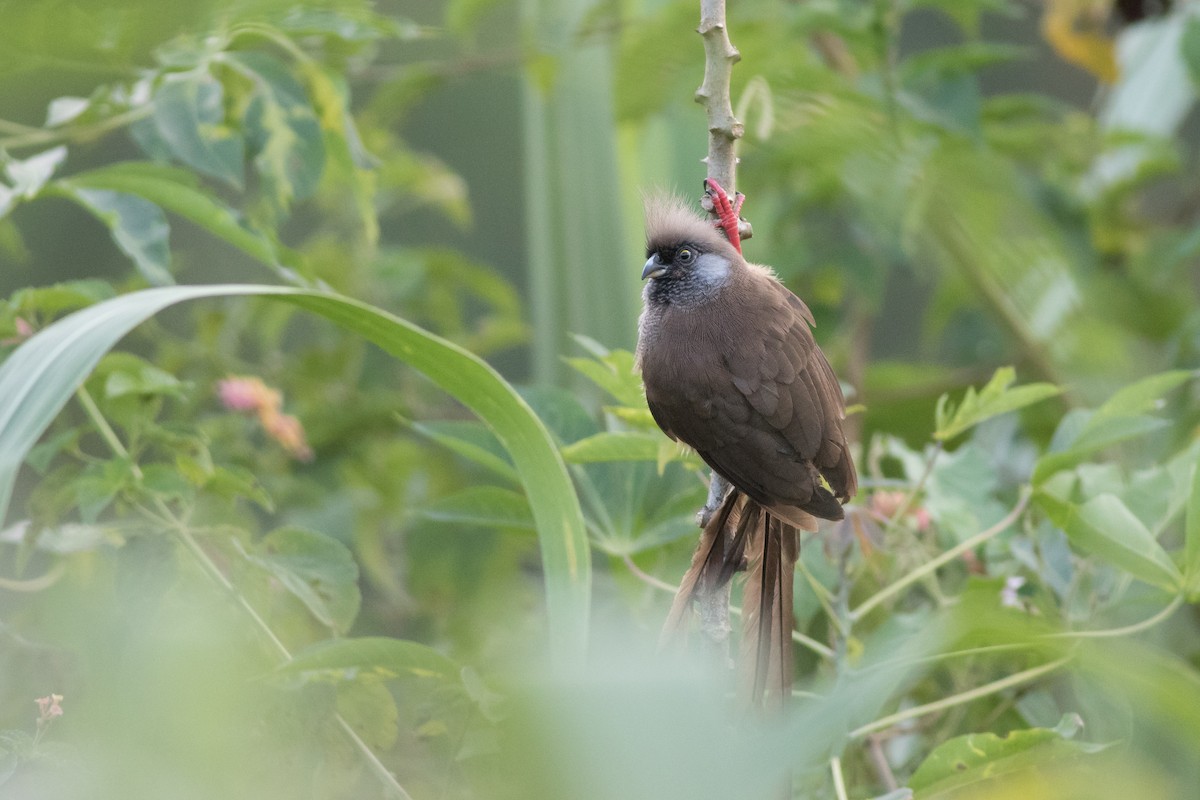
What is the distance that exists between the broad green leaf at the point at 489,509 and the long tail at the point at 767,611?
0.88 ft

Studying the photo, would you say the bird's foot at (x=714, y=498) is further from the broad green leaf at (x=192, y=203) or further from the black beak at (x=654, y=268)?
the broad green leaf at (x=192, y=203)

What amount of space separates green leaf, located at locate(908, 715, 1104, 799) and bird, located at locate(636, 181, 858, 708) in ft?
0.49

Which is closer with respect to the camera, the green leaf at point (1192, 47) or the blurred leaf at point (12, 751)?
the blurred leaf at point (12, 751)

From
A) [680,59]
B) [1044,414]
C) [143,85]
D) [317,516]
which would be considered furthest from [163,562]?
[1044,414]

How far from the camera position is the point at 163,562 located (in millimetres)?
1158

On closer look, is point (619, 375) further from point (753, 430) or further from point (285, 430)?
point (285, 430)

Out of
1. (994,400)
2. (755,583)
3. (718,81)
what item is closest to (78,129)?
(718,81)

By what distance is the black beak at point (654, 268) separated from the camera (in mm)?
1329

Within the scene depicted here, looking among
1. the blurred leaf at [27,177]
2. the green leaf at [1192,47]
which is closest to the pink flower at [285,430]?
the blurred leaf at [27,177]

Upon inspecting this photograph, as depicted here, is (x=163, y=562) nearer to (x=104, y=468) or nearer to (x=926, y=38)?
(x=104, y=468)

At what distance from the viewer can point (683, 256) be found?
1318mm

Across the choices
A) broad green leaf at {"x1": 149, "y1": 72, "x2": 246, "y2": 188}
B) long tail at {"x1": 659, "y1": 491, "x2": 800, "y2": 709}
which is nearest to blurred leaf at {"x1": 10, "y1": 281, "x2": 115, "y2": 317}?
broad green leaf at {"x1": 149, "y1": 72, "x2": 246, "y2": 188}

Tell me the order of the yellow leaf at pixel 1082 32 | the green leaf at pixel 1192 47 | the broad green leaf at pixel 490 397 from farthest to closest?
1. the yellow leaf at pixel 1082 32
2. the green leaf at pixel 1192 47
3. the broad green leaf at pixel 490 397

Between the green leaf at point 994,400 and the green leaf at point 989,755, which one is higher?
the green leaf at point 994,400
